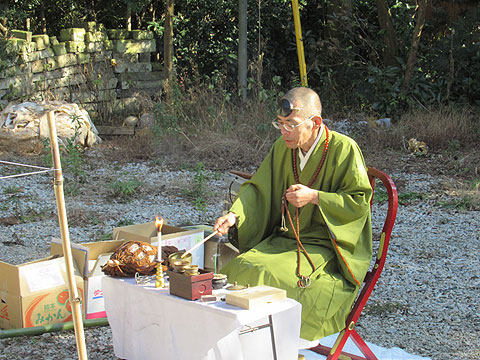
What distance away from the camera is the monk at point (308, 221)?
2.90 m

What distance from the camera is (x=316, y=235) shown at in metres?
3.21

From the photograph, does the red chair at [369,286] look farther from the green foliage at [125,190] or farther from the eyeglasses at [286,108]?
the green foliage at [125,190]

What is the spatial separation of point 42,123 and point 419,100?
606cm

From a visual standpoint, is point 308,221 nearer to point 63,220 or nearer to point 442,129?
point 63,220

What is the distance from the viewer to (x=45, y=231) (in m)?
5.59

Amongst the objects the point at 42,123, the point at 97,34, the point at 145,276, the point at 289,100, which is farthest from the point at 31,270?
the point at 97,34

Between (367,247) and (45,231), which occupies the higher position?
(367,247)

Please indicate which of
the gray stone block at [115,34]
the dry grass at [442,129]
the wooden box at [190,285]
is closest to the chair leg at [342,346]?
the wooden box at [190,285]

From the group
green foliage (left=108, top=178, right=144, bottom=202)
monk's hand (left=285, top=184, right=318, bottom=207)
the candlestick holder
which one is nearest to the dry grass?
green foliage (left=108, top=178, right=144, bottom=202)

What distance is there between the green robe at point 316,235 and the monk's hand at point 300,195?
45mm

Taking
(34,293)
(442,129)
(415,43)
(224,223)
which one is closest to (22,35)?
(415,43)

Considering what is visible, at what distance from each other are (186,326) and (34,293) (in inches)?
55.3

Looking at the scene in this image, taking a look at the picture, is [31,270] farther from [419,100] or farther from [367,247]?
[419,100]

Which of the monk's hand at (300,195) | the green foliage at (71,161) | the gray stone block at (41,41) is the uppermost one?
the gray stone block at (41,41)
